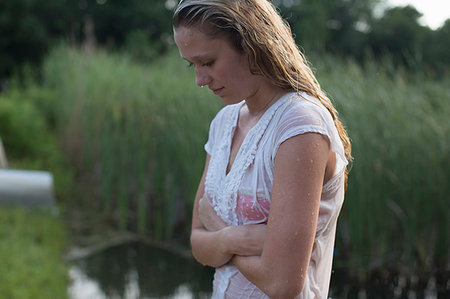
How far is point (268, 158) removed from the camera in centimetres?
118

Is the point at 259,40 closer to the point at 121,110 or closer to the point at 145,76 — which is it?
the point at 121,110

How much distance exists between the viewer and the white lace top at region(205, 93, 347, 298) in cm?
114

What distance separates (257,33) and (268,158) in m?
0.28

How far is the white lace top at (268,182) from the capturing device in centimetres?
114

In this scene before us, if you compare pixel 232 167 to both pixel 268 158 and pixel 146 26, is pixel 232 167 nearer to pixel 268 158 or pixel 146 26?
pixel 268 158

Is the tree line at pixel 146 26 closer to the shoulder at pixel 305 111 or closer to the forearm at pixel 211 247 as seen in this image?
the forearm at pixel 211 247

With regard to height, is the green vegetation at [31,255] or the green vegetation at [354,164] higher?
the green vegetation at [354,164]

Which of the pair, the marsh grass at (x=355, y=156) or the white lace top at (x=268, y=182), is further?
the marsh grass at (x=355, y=156)

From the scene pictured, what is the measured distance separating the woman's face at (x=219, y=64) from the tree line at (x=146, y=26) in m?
13.3

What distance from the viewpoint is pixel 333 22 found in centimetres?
2236

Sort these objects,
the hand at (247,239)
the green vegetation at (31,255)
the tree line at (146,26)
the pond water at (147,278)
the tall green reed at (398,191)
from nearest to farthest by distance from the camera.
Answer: the hand at (247,239), the tall green reed at (398,191), the pond water at (147,278), the green vegetation at (31,255), the tree line at (146,26)

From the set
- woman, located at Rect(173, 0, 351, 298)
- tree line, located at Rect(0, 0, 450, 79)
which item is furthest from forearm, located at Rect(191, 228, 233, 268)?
tree line, located at Rect(0, 0, 450, 79)

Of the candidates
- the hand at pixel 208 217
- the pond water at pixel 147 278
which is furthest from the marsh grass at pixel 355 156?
the hand at pixel 208 217

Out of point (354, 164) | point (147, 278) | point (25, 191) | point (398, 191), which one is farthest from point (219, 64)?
point (25, 191)
